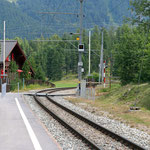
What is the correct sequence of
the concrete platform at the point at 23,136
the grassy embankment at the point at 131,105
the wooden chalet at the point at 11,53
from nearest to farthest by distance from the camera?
the concrete platform at the point at 23,136, the grassy embankment at the point at 131,105, the wooden chalet at the point at 11,53

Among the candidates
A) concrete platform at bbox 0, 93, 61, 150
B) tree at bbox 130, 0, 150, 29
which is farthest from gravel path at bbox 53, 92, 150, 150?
tree at bbox 130, 0, 150, 29

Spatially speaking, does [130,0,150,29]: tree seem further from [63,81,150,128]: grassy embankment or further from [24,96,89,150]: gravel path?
[24,96,89,150]: gravel path

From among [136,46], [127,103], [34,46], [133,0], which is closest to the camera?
[127,103]

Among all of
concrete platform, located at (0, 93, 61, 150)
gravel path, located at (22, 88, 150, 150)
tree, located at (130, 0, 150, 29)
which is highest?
tree, located at (130, 0, 150, 29)

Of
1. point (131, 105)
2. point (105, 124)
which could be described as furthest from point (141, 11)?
point (105, 124)

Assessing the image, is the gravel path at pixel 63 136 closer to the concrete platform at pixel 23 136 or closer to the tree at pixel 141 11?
the concrete platform at pixel 23 136

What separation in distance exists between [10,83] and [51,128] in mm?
24278

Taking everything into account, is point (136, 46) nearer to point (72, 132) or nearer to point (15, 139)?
point (72, 132)

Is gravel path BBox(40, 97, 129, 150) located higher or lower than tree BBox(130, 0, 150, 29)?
lower

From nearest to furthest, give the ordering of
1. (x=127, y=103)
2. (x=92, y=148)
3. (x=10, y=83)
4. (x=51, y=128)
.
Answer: (x=92, y=148), (x=51, y=128), (x=127, y=103), (x=10, y=83)

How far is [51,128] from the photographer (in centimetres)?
1221

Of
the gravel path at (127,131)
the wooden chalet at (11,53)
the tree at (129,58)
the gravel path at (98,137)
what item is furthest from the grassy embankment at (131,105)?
the wooden chalet at (11,53)

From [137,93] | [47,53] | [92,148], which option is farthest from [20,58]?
[47,53]

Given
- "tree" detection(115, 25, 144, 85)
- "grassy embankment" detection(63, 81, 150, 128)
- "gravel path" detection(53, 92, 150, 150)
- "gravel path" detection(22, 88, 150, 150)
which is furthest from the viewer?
"tree" detection(115, 25, 144, 85)
